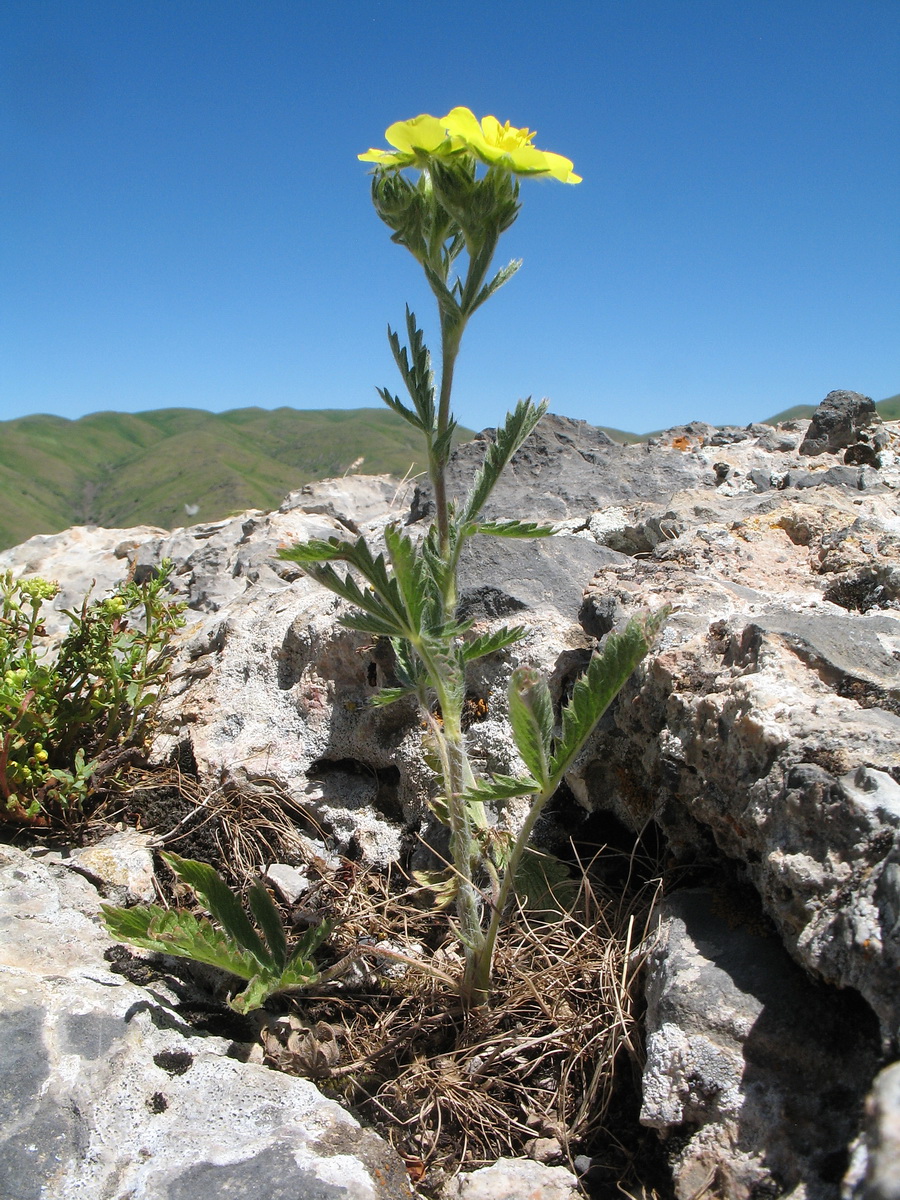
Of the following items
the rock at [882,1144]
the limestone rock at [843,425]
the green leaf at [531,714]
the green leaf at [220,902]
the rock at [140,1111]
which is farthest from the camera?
the limestone rock at [843,425]

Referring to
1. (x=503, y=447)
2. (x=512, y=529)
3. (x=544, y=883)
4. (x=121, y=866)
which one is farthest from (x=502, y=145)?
(x=121, y=866)

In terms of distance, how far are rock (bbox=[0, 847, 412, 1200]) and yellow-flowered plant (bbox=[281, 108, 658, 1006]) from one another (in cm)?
62

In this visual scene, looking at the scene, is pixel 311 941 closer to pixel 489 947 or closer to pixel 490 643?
pixel 489 947

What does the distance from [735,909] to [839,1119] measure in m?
0.57

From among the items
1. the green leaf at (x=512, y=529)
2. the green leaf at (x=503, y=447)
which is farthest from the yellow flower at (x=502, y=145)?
the green leaf at (x=512, y=529)

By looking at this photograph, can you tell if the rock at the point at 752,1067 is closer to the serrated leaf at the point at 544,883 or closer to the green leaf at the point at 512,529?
the serrated leaf at the point at 544,883

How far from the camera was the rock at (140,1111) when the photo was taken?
5.67ft

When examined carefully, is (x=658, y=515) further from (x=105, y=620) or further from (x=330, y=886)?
(x=105, y=620)

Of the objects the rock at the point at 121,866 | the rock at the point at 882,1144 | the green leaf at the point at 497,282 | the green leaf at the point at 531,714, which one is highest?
the green leaf at the point at 497,282

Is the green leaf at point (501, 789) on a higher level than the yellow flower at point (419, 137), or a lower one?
lower

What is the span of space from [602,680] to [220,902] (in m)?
1.36

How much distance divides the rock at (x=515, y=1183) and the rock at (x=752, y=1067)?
10.8 inches

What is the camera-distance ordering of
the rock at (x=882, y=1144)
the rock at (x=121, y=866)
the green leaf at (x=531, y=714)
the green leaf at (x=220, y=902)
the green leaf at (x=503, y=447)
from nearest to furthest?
the rock at (x=882, y=1144) → the green leaf at (x=531, y=714) → the green leaf at (x=503, y=447) → the green leaf at (x=220, y=902) → the rock at (x=121, y=866)

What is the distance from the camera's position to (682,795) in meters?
2.32
